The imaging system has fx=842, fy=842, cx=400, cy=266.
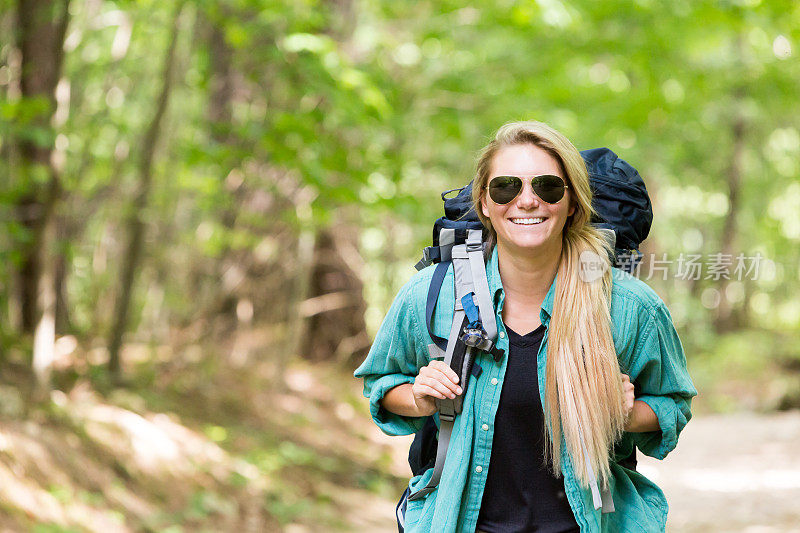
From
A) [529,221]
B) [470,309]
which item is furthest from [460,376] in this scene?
[529,221]

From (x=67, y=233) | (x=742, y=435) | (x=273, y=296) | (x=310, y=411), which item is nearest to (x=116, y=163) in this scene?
(x=67, y=233)

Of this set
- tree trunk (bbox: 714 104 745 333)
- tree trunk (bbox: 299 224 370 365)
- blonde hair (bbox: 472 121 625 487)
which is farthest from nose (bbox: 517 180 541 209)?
tree trunk (bbox: 714 104 745 333)

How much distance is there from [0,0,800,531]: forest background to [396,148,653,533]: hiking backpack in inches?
79.9

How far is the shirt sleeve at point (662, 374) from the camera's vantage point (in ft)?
8.62

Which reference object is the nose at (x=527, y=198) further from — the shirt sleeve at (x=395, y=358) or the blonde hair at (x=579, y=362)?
the shirt sleeve at (x=395, y=358)

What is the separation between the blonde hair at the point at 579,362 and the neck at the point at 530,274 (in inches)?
2.8

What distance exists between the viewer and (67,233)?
9336 mm

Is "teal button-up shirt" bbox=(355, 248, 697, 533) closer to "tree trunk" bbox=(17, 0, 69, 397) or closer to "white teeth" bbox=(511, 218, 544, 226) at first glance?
"white teeth" bbox=(511, 218, 544, 226)

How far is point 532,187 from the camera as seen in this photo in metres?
2.67

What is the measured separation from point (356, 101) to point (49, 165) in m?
3.02

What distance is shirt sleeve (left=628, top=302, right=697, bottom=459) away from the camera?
263cm

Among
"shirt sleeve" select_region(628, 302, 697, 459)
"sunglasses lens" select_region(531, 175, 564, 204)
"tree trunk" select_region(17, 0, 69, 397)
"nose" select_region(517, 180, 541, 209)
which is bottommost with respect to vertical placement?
"shirt sleeve" select_region(628, 302, 697, 459)

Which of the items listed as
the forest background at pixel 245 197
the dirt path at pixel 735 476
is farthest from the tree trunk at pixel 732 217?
the dirt path at pixel 735 476

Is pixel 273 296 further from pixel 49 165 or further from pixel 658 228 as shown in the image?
pixel 658 228
